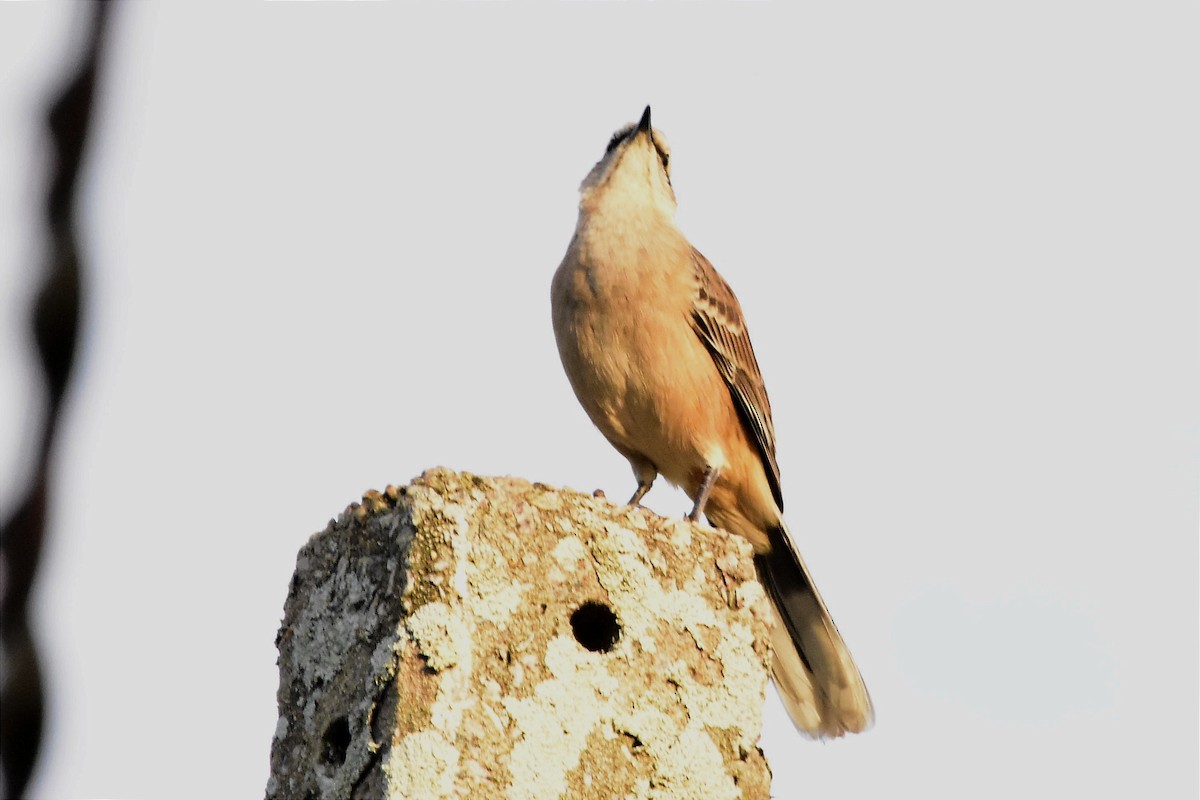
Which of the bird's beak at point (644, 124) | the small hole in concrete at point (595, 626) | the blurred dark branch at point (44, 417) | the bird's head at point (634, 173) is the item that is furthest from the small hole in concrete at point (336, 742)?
the bird's beak at point (644, 124)

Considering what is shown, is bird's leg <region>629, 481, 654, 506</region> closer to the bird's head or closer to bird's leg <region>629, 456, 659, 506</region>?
bird's leg <region>629, 456, 659, 506</region>

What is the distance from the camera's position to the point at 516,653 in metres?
3.86

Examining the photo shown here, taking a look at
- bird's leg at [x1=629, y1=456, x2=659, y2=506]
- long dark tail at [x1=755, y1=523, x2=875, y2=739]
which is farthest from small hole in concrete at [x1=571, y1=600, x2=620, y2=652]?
bird's leg at [x1=629, y1=456, x2=659, y2=506]

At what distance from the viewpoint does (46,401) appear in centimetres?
88

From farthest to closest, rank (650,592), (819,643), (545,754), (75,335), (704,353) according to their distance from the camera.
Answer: (704,353) < (819,643) < (650,592) < (545,754) < (75,335)

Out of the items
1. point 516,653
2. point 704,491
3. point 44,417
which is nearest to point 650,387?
point 704,491

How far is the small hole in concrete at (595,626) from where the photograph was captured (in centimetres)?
403

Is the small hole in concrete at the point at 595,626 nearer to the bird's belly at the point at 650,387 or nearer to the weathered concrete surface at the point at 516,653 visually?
the weathered concrete surface at the point at 516,653

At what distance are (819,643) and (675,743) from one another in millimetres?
2214

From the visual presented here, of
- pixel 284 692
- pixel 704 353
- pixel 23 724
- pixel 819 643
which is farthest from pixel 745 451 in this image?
pixel 23 724

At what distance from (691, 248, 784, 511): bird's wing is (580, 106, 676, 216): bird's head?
1.43 feet

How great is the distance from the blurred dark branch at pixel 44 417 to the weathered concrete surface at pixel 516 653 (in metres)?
2.77

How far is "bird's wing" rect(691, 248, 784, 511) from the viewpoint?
267 inches

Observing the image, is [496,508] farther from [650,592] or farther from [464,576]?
[650,592]
